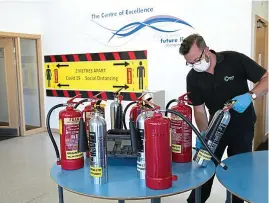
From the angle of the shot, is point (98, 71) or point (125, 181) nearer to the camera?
point (125, 181)

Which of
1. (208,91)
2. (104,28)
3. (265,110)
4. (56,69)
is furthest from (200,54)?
(56,69)

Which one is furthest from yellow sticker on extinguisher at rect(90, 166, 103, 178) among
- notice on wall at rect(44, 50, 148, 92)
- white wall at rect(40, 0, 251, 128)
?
notice on wall at rect(44, 50, 148, 92)

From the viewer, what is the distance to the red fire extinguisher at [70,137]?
1.41 metres

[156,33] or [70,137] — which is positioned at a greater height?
[156,33]

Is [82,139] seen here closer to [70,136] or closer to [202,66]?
[70,136]

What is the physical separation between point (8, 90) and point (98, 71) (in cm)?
175

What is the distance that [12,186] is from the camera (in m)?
3.03

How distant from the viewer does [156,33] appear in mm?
4074

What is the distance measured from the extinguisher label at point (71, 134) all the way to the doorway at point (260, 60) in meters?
2.88

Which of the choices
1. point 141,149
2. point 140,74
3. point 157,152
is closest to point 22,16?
point 140,74

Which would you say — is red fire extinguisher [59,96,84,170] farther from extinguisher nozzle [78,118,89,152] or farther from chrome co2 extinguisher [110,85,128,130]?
chrome co2 extinguisher [110,85,128,130]

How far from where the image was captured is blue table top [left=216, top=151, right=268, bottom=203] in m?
1.14

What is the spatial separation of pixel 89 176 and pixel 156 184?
327mm

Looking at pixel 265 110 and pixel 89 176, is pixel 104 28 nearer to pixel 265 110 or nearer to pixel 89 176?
pixel 265 110
